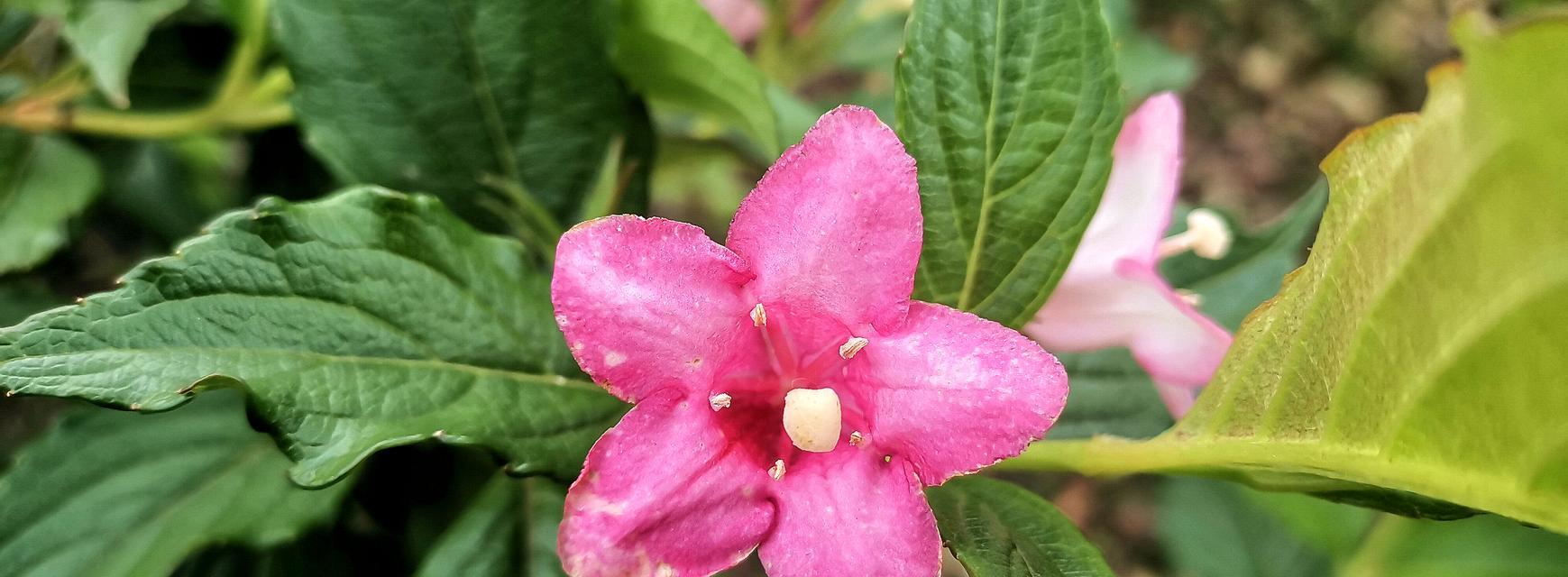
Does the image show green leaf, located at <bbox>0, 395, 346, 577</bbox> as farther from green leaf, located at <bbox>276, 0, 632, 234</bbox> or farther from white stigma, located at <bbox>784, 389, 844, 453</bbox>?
white stigma, located at <bbox>784, 389, 844, 453</bbox>

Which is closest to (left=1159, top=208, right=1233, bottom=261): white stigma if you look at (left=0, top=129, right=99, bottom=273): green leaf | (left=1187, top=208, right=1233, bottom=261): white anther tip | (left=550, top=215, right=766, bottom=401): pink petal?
(left=1187, top=208, right=1233, bottom=261): white anther tip

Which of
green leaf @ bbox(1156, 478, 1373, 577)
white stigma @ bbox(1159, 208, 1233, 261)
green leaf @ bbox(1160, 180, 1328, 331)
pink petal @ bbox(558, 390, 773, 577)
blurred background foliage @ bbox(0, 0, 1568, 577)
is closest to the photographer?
pink petal @ bbox(558, 390, 773, 577)

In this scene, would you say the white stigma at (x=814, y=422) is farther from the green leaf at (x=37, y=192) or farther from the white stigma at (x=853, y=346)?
the green leaf at (x=37, y=192)

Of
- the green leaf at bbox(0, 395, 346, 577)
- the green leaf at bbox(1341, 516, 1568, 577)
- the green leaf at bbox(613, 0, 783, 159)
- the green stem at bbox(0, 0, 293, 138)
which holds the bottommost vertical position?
the green leaf at bbox(0, 395, 346, 577)

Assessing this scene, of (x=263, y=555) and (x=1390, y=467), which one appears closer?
(x=1390, y=467)

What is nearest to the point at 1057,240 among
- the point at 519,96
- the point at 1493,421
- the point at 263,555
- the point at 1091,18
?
the point at 1091,18

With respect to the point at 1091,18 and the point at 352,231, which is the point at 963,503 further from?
the point at 352,231

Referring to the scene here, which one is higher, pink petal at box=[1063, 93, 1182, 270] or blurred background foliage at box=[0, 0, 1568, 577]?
pink petal at box=[1063, 93, 1182, 270]
